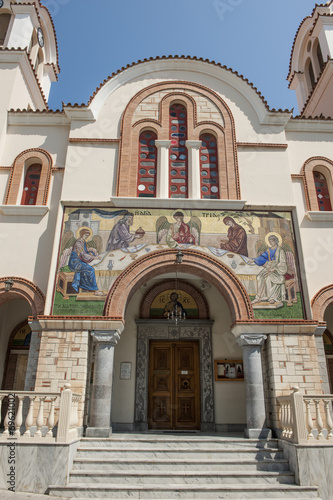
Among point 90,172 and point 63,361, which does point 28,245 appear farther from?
point 63,361

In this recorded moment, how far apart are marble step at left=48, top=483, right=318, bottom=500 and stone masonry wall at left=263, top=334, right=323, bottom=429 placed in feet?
6.47

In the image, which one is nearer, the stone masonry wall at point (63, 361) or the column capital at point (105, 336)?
the stone masonry wall at point (63, 361)

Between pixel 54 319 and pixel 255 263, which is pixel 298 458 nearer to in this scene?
pixel 255 263

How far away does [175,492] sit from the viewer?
658cm

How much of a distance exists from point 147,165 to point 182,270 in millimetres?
3575

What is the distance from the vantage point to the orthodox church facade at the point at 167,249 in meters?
9.26

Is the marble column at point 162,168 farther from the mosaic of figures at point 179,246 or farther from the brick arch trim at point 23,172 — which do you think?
the brick arch trim at point 23,172

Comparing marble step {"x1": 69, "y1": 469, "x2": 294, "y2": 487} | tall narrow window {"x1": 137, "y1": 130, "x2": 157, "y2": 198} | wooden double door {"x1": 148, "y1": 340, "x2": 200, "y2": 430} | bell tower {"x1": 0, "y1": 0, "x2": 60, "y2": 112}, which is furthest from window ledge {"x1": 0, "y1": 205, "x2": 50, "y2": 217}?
marble step {"x1": 69, "y1": 469, "x2": 294, "y2": 487}

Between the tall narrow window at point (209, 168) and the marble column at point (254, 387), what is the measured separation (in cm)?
433

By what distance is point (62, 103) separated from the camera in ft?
38.8

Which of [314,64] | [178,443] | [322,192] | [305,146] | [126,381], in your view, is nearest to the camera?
[178,443]

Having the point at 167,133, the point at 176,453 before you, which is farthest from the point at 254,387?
the point at 167,133

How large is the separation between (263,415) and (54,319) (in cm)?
538

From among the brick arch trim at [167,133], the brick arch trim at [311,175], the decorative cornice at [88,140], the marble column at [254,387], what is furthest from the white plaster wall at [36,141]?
the marble column at [254,387]
